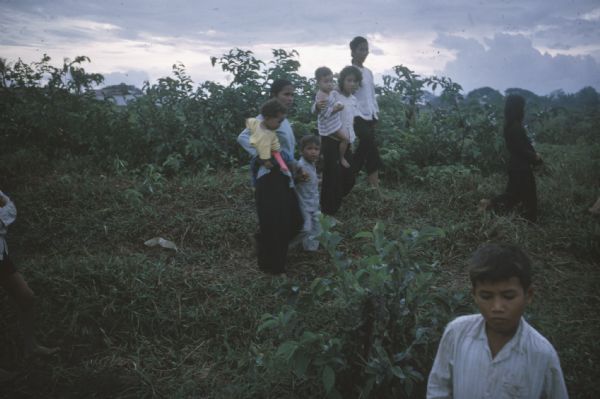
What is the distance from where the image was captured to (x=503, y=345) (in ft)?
4.88

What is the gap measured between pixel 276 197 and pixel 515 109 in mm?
2778

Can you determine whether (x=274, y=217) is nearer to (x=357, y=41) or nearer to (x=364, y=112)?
(x=364, y=112)

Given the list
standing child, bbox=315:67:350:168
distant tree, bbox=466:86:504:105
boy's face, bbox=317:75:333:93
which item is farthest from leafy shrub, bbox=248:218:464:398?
distant tree, bbox=466:86:504:105

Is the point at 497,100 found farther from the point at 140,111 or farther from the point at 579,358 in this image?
the point at 140,111

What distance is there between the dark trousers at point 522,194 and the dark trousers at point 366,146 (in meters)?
1.57

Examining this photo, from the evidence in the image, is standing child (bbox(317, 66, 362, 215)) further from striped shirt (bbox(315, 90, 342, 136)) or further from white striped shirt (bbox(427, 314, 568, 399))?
white striped shirt (bbox(427, 314, 568, 399))

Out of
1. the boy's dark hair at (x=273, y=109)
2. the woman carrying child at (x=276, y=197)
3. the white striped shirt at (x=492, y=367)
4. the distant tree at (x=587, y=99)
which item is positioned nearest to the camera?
the white striped shirt at (x=492, y=367)

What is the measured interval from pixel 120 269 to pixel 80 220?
1437 mm

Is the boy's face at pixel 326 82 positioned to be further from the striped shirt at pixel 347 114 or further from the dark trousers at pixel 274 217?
the dark trousers at pixel 274 217

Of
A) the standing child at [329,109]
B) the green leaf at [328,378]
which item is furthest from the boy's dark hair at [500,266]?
the standing child at [329,109]

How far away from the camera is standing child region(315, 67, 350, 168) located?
439 centimetres

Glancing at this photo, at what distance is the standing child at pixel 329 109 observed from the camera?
4.39 meters

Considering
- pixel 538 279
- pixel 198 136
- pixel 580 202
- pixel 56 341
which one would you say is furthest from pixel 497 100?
pixel 56 341

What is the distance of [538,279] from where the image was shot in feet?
11.4
